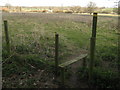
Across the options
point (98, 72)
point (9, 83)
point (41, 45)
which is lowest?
point (9, 83)

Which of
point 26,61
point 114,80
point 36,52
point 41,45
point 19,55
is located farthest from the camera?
point 41,45

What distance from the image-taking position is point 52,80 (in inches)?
121

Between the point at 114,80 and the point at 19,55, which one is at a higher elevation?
the point at 19,55

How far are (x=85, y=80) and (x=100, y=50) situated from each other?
1.96 metres

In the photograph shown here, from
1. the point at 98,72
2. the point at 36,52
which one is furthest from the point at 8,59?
the point at 98,72

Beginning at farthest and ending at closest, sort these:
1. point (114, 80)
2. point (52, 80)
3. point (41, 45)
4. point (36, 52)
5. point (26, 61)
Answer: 1. point (41, 45)
2. point (36, 52)
3. point (26, 61)
4. point (52, 80)
5. point (114, 80)

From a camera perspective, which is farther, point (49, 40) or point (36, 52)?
point (49, 40)

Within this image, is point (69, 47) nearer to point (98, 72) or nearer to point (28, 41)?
point (28, 41)

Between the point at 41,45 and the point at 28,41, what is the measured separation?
64cm

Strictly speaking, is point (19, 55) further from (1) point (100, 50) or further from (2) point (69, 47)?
(1) point (100, 50)

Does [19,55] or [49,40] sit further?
[49,40]

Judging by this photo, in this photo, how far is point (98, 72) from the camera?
3100 mm

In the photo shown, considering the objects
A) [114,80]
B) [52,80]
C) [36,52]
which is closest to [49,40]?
[36,52]

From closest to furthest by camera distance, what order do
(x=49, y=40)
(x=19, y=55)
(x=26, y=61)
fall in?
1. (x=26, y=61)
2. (x=19, y=55)
3. (x=49, y=40)
